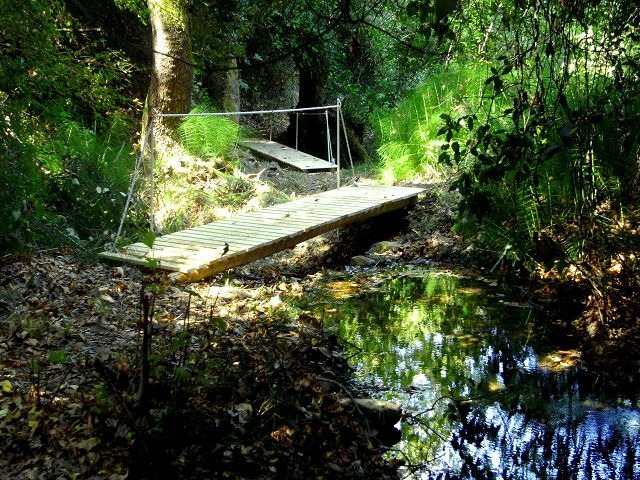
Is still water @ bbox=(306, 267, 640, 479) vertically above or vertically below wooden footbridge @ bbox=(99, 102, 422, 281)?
below

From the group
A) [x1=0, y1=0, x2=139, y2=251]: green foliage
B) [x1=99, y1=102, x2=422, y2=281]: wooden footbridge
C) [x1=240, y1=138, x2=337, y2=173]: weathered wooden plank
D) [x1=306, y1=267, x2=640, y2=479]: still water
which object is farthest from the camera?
[x1=240, y1=138, x2=337, y2=173]: weathered wooden plank

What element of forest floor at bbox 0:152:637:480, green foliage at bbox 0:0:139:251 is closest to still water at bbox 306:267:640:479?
forest floor at bbox 0:152:637:480

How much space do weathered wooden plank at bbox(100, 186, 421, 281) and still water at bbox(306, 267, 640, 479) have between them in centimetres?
61

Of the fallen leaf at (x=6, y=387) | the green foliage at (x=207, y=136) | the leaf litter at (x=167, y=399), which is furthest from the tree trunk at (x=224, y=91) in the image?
the fallen leaf at (x=6, y=387)

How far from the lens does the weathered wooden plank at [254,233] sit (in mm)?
4930

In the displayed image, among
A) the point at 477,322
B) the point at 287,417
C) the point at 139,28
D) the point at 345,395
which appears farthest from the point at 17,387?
the point at 139,28

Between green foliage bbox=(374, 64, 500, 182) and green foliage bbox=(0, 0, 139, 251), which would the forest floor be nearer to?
green foliage bbox=(0, 0, 139, 251)

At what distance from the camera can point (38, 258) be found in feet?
16.4

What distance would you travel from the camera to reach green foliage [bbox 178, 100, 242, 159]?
809 centimetres

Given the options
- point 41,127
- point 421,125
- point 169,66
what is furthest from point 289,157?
point 41,127

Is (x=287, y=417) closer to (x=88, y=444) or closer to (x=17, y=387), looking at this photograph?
(x=88, y=444)

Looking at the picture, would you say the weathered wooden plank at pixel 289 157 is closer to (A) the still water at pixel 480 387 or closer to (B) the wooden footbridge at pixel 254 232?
(B) the wooden footbridge at pixel 254 232

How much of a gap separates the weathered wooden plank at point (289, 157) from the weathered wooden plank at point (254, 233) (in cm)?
216

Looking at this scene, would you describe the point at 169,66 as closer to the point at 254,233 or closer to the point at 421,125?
the point at 254,233
